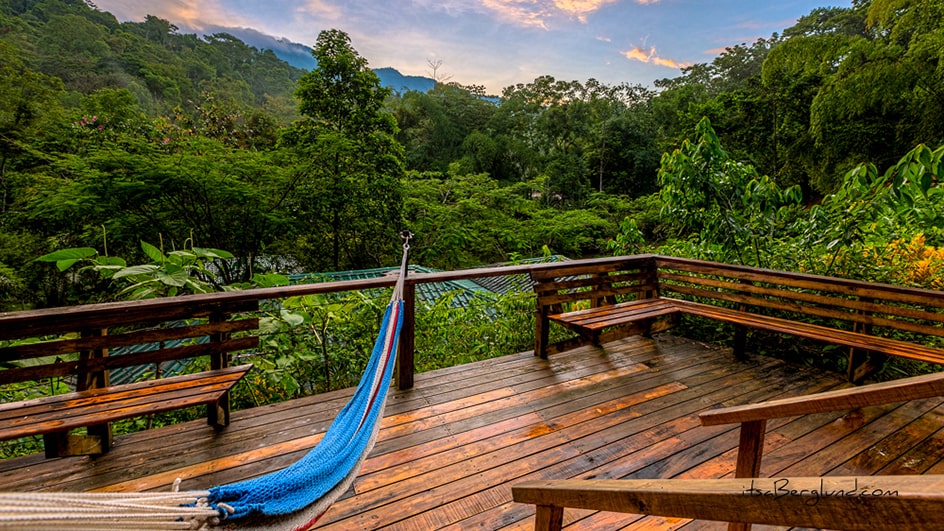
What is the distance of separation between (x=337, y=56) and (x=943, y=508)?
9.99 meters

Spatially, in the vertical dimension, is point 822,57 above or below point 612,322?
above

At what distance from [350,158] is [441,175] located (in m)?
3.56

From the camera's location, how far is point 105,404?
62.3 inches

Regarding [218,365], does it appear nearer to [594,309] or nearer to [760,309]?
[594,309]

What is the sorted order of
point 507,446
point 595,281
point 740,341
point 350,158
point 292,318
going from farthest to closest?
1. point 350,158
2. point 595,281
3. point 740,341
4. point 292,318
5. point 507,446

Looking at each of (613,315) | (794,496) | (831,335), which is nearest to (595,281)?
(613,315)

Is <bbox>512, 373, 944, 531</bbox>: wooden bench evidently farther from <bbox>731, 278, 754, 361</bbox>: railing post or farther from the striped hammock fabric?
<bbox>731, 278, 754, 361</bbox>: railing post

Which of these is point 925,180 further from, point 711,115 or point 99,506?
point 711,115

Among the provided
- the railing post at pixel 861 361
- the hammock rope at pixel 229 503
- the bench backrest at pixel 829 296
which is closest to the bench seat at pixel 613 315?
the bench backrest at pixel 829 296

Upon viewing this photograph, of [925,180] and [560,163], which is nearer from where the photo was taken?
[925,180]

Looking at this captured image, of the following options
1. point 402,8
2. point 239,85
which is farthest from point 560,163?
point 239,85

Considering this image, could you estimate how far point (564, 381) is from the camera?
8.50 ft

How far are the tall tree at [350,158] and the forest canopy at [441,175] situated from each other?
43mm

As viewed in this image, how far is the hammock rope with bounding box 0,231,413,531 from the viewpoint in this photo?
1.47ft
